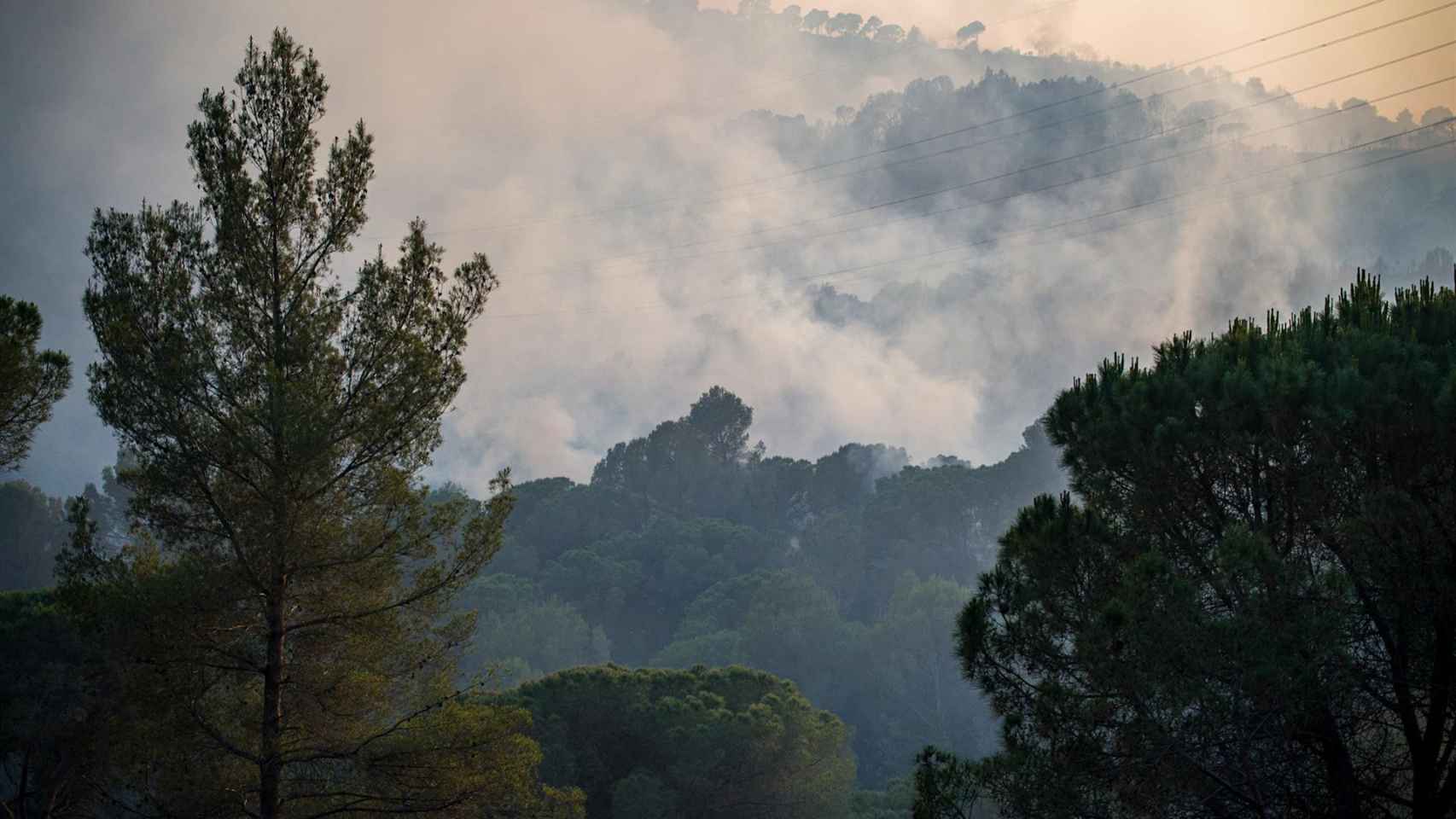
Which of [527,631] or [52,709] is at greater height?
[527,631]

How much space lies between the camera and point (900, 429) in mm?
131625

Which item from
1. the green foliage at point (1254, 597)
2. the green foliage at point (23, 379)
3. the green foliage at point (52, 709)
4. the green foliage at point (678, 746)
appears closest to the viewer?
the green foliage at point (1254, 597)

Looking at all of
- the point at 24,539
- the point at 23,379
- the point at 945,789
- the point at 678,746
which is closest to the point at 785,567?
the point at 678,746

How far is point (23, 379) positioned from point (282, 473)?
9.93ft

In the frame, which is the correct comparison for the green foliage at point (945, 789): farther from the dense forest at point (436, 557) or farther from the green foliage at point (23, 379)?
the green foliage at point (23, 379)

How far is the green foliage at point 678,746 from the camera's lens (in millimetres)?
23031

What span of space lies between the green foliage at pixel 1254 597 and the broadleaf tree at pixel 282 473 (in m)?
5.41

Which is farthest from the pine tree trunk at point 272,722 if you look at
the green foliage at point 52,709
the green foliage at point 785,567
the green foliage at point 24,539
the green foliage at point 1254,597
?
the green foliage at point 24,539

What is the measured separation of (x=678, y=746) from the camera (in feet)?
77.2

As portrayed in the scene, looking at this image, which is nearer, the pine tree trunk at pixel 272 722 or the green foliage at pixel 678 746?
the pine tree trunk at pixel 272 722

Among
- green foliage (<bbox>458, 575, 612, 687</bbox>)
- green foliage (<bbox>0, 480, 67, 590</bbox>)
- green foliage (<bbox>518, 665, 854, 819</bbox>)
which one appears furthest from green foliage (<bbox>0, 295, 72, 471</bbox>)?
green foliage (<bbox>0, 480, 67, 590</bbox>)

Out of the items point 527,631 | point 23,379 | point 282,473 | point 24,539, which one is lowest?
point 282,473

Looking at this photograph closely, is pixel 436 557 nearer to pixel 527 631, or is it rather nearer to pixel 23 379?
pixel 23 379

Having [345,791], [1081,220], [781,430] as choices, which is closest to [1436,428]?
[345,791]
